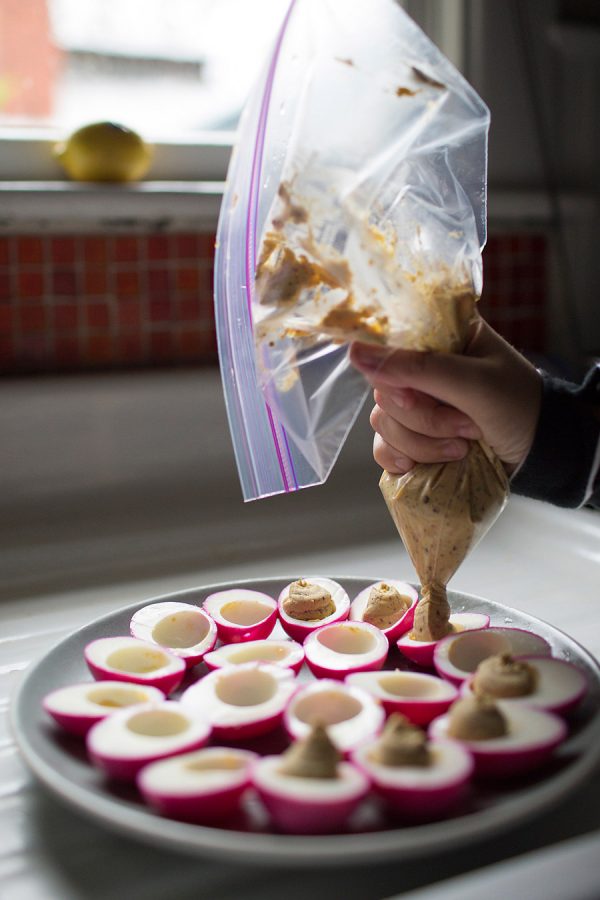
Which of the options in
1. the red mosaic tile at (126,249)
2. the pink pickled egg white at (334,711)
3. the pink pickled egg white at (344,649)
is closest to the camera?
the pink pickled egg white at (334,711)

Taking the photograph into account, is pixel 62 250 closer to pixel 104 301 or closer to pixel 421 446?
pixel 104 301

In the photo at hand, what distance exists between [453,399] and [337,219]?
5.8 inches

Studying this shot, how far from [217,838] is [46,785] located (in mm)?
101

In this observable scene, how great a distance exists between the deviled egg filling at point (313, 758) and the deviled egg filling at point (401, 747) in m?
0.02

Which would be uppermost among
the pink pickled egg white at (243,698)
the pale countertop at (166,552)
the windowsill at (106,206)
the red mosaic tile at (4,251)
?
the windowsill at (106,206)

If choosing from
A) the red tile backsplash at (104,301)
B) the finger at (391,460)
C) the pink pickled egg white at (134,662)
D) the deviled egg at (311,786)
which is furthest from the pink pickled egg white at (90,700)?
the red tile backsplash at (104,301)

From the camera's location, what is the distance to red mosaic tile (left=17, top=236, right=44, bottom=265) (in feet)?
3.76

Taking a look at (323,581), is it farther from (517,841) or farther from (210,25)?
(210,25)

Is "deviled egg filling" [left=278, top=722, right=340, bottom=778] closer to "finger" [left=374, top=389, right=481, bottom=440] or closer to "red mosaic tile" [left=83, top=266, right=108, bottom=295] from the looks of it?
"finger" [left=374, top=389, right=481, bottom=440]

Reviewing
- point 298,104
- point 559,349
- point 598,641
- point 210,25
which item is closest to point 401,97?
point 298,104

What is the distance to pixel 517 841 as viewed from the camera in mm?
446

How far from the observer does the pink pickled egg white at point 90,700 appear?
20.1 inches

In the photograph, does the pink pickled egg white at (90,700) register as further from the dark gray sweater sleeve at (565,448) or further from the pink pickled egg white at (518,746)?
the dark gray sweater sleeve at (565,448)

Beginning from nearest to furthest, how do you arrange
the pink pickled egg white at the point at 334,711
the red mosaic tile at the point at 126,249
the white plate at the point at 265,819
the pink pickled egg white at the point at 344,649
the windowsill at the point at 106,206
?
the white plate at the point at 265,819 < the pink pickled egg white at the point at 334,711 < the pink pickled egg white at the point at 344,649 < the windowsill at the point at 106,206 < the red mosaic tile at the point at 126,249
